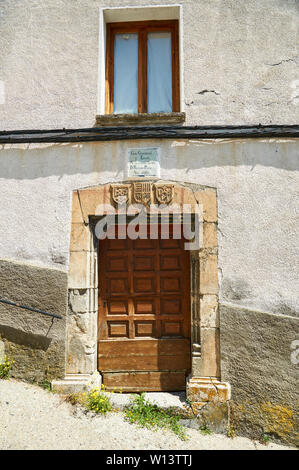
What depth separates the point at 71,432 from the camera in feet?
9.64

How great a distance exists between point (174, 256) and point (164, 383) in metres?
1.53

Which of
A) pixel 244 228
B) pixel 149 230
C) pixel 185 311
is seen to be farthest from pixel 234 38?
pixel 185 311

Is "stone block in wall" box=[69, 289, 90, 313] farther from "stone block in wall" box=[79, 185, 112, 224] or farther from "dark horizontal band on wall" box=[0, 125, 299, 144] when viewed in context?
"dark horizontal band on wall" box=[0, 125, 299, 144]

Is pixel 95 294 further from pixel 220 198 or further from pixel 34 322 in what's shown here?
pixel 220 198

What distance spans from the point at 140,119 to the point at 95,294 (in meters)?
2.22

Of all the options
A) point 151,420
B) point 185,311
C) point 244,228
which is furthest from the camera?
point 185,311

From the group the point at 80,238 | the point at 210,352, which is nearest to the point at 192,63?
the point at 80,238

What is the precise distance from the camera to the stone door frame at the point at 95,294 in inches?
132

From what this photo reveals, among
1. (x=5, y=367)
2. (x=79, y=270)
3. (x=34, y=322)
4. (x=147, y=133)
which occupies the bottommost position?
(x=5, y=367)

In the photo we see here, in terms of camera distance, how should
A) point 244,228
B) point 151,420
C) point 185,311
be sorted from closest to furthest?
point 151,420 < point 244,228 < point 185,311

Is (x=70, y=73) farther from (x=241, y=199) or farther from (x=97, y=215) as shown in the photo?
(x=241, y=199)

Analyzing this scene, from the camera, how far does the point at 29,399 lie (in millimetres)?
3230

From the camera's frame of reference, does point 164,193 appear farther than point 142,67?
No

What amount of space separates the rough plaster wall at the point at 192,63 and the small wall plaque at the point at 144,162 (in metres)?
0.59
